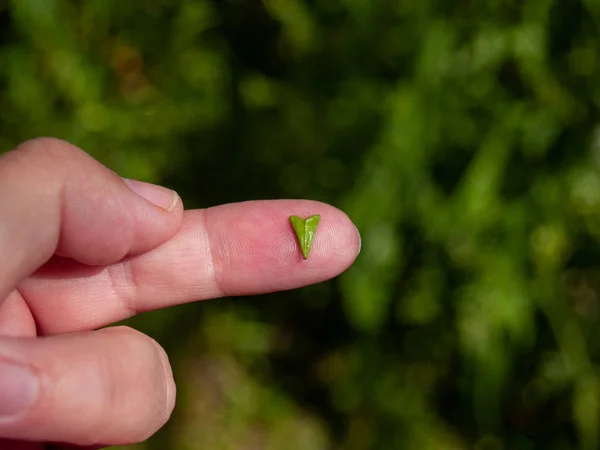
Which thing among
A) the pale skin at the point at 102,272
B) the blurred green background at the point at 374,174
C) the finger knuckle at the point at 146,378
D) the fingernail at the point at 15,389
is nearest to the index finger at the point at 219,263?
the pale skin at the point at 102,272

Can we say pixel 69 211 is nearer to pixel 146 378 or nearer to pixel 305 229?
pixel 146 378

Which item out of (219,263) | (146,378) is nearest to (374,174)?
(219,263)

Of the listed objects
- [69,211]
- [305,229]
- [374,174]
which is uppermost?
[69,211]

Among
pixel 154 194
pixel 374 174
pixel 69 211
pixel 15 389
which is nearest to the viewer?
pixel 15 389

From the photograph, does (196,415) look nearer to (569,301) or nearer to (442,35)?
(569,301)

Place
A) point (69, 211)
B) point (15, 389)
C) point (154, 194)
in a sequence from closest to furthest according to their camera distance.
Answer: point (15, 389) → point (69, 211) → point (154, 194)

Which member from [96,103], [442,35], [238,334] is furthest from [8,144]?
[442,35]

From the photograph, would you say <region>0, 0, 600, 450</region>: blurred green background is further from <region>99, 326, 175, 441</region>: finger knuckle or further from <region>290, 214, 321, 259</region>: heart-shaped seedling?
<region>99, 326, 175, 441</region>: finger knuckle

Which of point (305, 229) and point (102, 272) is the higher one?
point (305, 229)
